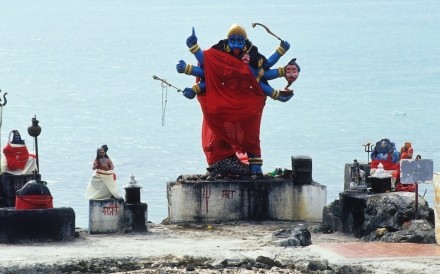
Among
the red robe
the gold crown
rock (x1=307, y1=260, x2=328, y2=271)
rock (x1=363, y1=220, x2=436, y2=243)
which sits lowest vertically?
rock (x1=307, y1=260, x2=328, y2=271)

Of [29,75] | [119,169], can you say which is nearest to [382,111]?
[119,169]

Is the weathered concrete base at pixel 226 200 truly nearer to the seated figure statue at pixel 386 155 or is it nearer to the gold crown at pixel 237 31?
the seated figure statue at pixel 386 155

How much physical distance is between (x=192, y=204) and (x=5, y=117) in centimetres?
4971

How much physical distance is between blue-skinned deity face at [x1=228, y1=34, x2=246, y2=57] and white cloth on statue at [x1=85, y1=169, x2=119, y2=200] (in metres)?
4.25

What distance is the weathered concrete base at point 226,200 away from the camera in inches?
1533

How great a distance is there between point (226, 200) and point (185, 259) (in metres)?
5.95

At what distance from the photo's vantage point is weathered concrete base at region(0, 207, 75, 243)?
114 feet

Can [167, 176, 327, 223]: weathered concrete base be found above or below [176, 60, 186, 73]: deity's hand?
below

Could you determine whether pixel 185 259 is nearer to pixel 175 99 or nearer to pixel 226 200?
pixel 226 200

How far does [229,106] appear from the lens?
39281mm

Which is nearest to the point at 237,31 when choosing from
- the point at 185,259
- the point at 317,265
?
the point at 185,259

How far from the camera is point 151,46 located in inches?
5330

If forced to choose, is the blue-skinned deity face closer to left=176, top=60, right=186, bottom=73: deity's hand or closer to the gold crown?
the gold crown

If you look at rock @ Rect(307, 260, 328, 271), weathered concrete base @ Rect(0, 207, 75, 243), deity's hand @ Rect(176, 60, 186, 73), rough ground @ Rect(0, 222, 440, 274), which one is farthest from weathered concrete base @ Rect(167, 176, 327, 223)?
rock @ Rect(307, 260, 328, 271)
